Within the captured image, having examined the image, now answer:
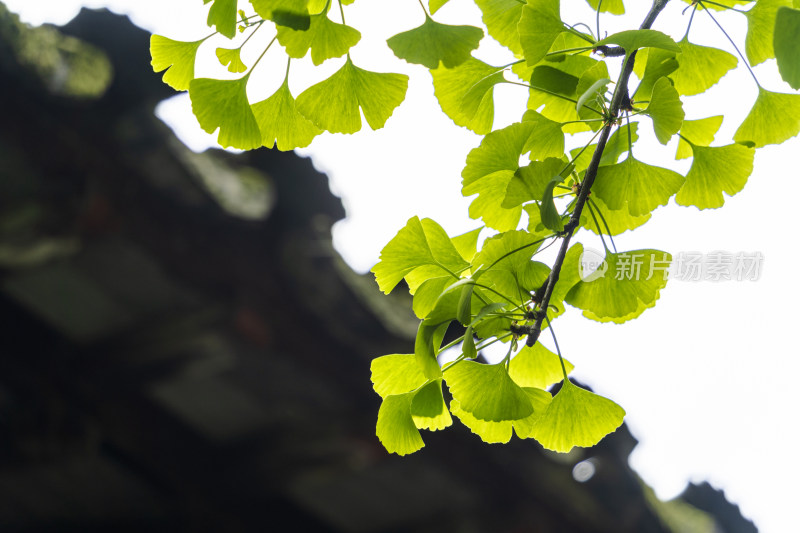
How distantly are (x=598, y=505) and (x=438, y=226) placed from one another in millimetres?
1998

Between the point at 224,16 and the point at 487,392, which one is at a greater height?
the point at 224,16

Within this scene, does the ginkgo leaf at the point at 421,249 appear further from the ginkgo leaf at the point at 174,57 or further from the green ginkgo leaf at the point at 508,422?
the ginkgo leaf at the point at 174,57

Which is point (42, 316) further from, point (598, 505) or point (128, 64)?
point (598, 505)

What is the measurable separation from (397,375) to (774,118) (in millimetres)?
449

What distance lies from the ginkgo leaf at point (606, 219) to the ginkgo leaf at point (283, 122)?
10.4 inches

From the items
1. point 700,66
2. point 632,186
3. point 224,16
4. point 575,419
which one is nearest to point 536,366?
point 575,419

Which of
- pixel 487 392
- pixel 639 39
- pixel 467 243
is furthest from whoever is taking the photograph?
pixel 467 243

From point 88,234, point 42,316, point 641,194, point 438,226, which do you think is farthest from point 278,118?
point 42,316

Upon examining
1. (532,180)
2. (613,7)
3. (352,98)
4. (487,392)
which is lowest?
(487,392)

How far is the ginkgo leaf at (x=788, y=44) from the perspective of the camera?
0.47 meters

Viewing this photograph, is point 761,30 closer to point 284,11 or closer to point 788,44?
point 788,44

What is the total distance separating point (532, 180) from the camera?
0.52 metres

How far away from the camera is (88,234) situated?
1.97 metres

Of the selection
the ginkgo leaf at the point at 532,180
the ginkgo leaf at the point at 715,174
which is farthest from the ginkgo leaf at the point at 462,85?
the ginkgo leaf at the point at 715,174
